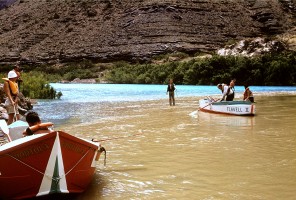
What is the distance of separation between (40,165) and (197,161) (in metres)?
4.11

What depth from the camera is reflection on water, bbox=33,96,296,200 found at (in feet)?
23.9

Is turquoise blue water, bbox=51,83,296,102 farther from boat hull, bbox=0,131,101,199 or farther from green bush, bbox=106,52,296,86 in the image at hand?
boat hull, bbox=0,131,101,199

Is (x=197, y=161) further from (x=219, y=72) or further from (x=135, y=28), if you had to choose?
(x=135, y=28)

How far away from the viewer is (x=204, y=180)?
785cm

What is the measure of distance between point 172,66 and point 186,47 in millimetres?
29455

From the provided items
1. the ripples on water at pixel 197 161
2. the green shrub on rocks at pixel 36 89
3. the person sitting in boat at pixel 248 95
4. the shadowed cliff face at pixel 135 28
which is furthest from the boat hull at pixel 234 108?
the shadowed cliff face at pixel 135 28

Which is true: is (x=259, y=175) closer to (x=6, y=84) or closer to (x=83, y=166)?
(x=83, y=166)

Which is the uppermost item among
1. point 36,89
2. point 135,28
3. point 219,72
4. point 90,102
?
point 135,28

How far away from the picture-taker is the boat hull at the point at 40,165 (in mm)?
6301

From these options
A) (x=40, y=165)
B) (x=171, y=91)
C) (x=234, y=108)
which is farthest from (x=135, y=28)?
(x=40, y=165)

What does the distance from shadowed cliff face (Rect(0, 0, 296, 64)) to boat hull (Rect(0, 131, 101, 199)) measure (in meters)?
95.0

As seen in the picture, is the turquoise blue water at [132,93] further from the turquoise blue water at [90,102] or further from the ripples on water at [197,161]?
the ripples on water at [197,161]

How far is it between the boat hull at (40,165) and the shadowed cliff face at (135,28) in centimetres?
9505

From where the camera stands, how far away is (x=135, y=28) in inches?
4350
